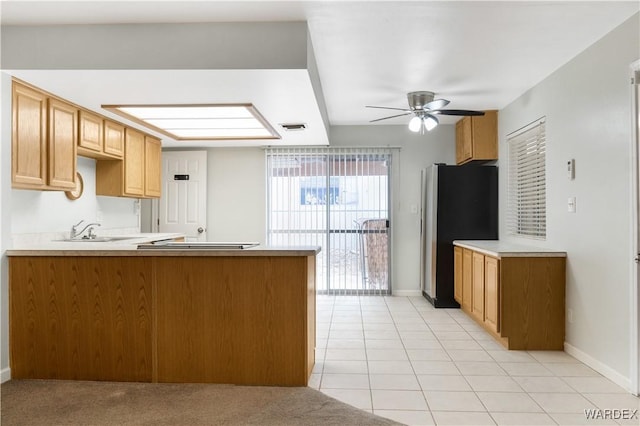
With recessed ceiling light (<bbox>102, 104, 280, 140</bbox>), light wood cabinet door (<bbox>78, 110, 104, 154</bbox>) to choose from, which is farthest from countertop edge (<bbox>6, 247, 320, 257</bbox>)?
recessed ceiling light (<bbox>102, 104, 280, 140</bbox>)

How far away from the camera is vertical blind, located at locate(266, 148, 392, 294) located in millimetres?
6168

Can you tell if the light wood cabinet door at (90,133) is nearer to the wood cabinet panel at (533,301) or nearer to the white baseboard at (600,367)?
the wood cabinet panel at (533,301)

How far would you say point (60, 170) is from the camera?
3652mm

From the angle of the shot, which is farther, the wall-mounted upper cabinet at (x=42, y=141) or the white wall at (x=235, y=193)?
the white wall at (x=235, y=193)

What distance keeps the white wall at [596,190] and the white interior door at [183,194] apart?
14.5 feet

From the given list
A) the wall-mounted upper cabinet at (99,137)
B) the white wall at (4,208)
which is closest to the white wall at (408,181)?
the wall-mounted upper cabinet at (99,137)

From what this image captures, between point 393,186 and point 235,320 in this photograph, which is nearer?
point 235,320

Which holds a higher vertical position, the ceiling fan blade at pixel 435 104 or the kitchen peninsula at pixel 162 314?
the ceiling fan blade at pixel 435 104

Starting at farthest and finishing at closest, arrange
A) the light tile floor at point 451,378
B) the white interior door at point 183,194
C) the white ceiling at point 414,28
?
the white interior door at point 183,194, the white ceiling at point 414,28, the light tile floor at point 451,378

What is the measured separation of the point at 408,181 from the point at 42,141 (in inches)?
173

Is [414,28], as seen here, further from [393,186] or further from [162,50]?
[393,186]

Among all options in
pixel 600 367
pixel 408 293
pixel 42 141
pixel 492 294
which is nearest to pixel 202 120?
pixel 42 141

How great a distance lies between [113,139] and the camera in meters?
4.49

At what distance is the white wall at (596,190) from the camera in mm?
2910
